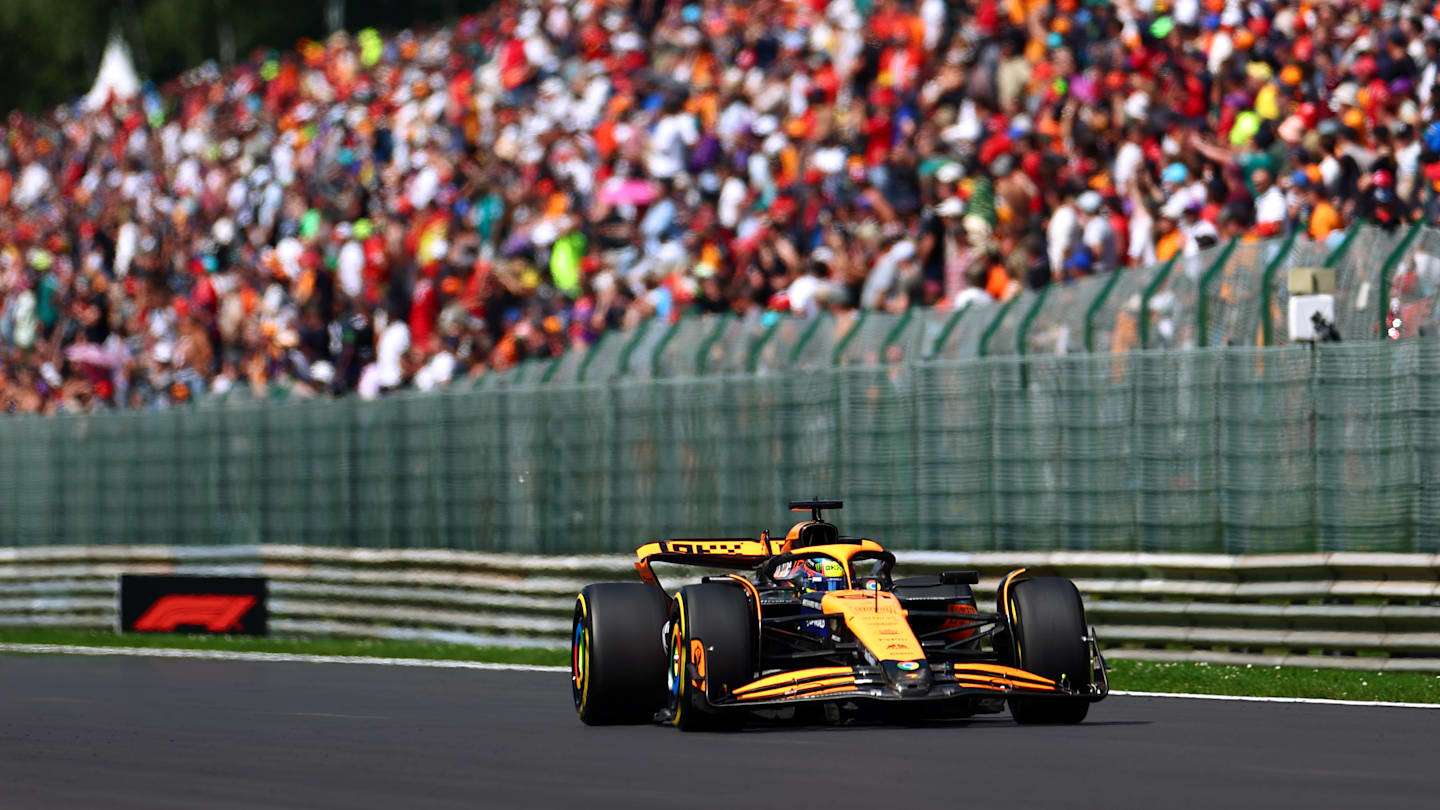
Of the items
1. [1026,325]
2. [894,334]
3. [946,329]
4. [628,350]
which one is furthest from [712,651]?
[628,350]

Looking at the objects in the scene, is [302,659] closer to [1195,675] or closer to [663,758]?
[1195,675]

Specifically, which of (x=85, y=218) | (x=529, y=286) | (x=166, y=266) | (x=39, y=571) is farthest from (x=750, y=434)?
(x=85, y=218)

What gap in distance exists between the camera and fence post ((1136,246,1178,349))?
667 inches

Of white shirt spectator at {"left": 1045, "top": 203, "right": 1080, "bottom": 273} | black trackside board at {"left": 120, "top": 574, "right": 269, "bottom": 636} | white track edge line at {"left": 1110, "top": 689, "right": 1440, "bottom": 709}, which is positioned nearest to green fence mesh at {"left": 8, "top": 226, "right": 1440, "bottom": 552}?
black trackside board at {"left": 120, "top": 574, "right": 269, "bottom": 636}

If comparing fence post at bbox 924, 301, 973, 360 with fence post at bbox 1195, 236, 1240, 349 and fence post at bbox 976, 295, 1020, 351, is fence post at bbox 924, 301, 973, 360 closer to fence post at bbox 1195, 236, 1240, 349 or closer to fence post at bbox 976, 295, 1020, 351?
fence post at bbox 976, 295, 1020, 351

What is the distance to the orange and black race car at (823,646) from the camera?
12133mm

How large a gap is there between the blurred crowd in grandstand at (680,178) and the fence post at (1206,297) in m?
1.51

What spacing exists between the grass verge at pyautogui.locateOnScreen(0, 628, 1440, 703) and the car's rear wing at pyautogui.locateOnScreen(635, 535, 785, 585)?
2.79 m

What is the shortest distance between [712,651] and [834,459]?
22.9 feet

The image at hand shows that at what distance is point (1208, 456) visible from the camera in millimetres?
16641

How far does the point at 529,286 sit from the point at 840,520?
7976 millimetres

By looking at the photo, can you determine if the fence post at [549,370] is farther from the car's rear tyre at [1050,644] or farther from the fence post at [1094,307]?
the car's rear tyre at [1050,644]

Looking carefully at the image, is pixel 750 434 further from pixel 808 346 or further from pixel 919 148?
pixel 919 148

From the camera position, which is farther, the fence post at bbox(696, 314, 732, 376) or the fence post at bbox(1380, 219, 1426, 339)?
the fence post at bbox(696, 314, 732, 376)
